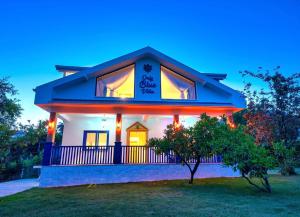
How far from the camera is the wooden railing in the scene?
9.77m

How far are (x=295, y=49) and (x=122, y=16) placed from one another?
22.3 m

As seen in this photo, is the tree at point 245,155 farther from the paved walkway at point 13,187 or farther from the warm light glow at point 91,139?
the paved walkway at point 13,187

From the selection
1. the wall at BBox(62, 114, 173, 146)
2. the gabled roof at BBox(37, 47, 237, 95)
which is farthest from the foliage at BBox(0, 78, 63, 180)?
the gabled roof at BBox(37, 47, 237, 95)

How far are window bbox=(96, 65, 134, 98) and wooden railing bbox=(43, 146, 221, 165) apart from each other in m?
3.18

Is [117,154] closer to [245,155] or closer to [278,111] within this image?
[245,155]

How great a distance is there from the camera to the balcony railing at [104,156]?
977 cm

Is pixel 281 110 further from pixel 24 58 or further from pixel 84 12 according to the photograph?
pixel 24 58

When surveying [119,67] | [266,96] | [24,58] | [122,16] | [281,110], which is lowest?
[281,110]

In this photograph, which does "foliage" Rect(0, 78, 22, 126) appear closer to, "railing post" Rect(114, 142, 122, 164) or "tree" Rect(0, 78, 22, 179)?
"tree" Rect(0, 78, 22, 179)

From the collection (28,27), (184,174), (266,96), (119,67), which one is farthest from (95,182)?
(28,27)

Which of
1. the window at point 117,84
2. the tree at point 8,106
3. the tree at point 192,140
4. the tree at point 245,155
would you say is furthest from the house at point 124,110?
the tree at point 245,155

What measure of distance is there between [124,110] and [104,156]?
2.77 metres

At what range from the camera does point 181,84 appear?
39.9 ft

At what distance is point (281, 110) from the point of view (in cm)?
1391
